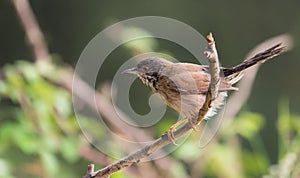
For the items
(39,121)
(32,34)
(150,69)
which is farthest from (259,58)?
(32,34)

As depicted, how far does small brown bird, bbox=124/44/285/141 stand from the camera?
150 centimetres

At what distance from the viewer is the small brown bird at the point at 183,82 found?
1505 millimetres

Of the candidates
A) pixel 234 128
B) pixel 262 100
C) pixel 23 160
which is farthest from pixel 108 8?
pixel 234 128

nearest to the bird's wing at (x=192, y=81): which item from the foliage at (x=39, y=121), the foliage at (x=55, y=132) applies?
the foliage at (x=55, y=132)

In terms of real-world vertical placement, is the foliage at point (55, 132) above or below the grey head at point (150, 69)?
above

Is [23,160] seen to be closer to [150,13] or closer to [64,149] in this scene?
[64,149]

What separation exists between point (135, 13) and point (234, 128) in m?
1.89

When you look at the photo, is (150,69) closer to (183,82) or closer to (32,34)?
(183,82)

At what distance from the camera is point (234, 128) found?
260cm

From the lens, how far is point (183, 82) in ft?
5.20

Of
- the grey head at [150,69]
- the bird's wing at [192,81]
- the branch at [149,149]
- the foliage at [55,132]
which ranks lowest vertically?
the branch at [149,149]

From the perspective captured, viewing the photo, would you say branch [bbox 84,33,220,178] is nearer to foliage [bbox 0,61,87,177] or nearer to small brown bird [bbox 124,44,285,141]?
small brown bird [bbox 124,44,285,141]

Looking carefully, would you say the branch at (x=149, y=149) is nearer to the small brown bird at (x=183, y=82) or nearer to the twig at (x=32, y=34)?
the small brown bird at (x=183, y=82)

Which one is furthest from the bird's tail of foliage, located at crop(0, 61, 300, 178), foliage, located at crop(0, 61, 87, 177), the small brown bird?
foliage, located at crop(0, 61, 87, 177)
